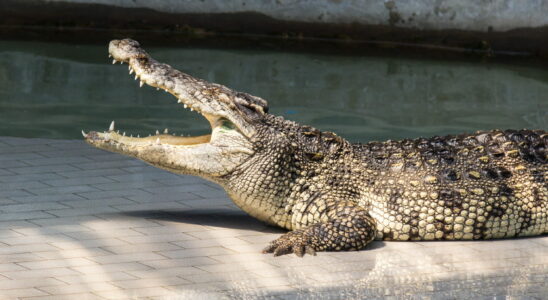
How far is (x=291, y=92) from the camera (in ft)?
34.4

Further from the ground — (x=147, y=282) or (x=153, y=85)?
(x=153, y=85)

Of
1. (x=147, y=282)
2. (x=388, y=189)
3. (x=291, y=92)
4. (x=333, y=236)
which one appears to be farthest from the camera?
(x=291, y=92)

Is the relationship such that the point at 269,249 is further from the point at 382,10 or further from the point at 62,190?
the point at 382,10

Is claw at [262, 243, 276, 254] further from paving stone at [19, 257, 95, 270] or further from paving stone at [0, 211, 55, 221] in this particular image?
paving stone at [0, 211, 55, 221]

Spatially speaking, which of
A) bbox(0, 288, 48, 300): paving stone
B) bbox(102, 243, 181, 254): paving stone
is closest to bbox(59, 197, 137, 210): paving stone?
bbox(102, 243, 181, 254): paving stone

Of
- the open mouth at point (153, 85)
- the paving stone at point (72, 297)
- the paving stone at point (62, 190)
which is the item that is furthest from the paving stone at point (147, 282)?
the paving stone at point (62, 190)

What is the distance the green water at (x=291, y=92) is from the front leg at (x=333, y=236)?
3394mm

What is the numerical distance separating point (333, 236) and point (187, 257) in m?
0.86

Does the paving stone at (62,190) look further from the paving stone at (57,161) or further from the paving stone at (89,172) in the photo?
the paving stone at (57,161)

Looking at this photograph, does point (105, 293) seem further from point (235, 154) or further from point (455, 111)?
point (455, 111)

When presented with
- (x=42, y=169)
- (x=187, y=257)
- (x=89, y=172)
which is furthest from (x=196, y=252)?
(x=42, y=169)

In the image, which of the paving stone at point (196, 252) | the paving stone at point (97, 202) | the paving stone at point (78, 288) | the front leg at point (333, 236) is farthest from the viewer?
the paving stone at point (97, 202)

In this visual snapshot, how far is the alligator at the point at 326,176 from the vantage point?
17.8ft

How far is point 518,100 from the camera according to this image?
34.4ft
